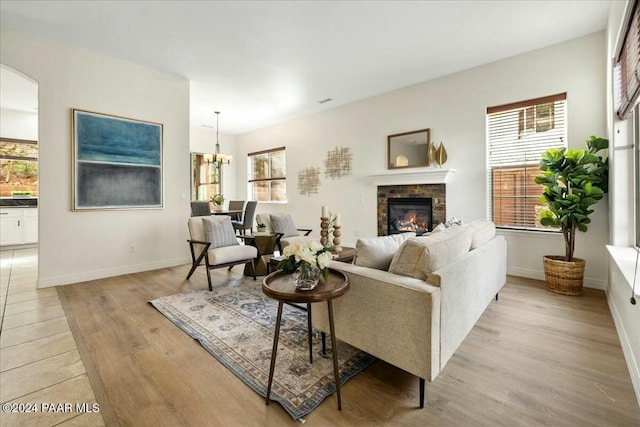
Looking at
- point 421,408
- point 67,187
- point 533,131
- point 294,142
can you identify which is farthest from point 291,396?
point 294,142

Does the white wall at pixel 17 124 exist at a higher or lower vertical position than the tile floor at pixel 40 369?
higher

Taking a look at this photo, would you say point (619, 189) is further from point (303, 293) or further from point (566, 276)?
point (303, 293)

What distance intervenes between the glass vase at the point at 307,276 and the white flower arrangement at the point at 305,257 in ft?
0.05

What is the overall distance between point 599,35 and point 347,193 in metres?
4.02

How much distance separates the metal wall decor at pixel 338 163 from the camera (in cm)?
581

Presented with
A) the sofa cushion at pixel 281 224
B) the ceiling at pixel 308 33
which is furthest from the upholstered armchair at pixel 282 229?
the ceiling at pixel 308 33

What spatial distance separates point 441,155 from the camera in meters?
4.46

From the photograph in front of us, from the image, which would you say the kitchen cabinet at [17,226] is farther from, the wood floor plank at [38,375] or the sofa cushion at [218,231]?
the wood floor plank at [38,375]

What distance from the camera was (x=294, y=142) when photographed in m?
6.87

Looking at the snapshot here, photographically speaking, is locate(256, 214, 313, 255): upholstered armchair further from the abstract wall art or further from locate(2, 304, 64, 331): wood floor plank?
locate(2, 304, 64, 331): wood floor plank

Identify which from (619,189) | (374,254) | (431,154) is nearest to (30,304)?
(374,254)

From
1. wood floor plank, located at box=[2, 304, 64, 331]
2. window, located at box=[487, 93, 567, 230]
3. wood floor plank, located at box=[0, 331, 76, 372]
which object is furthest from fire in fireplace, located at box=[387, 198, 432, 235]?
wood floor plank, located at box=[2, 304, 64, 331]

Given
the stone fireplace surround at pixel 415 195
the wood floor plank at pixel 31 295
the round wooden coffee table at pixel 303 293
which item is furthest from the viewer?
the stone fireplace surround at pixel 415 195

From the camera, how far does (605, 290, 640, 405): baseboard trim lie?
5.29 ft
